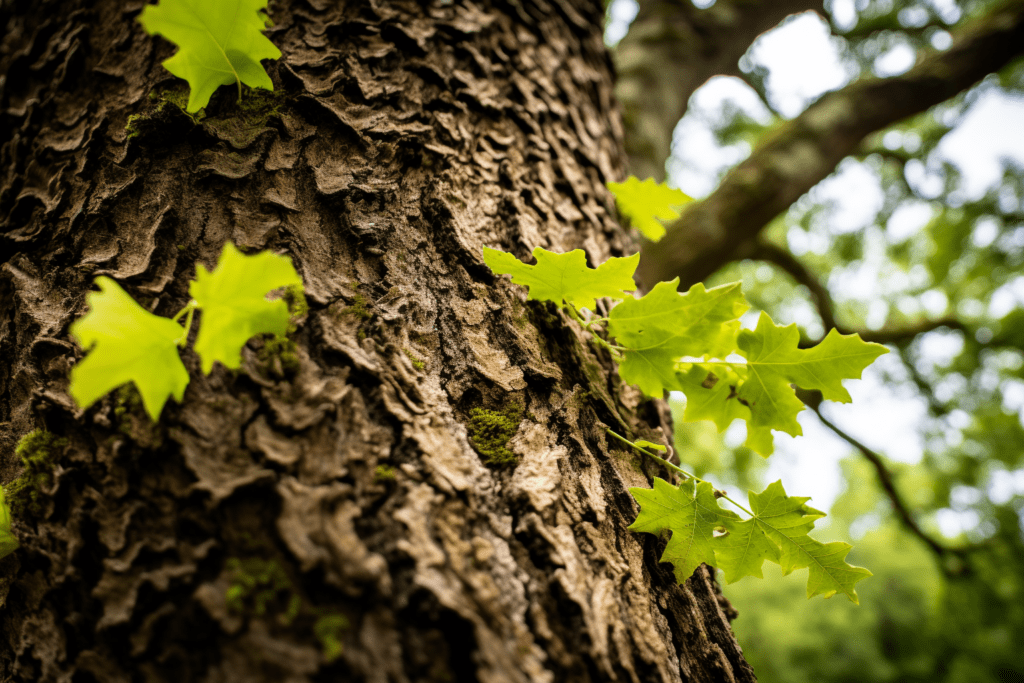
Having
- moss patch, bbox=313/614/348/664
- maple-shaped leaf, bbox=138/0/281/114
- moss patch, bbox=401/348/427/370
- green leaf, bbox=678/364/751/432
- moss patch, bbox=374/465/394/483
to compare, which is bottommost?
moss patch, bbox=313/614/348/664

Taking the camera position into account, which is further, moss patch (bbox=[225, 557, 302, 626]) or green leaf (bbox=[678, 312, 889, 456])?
green leaf (bbox=[678, 312, 889, 456])

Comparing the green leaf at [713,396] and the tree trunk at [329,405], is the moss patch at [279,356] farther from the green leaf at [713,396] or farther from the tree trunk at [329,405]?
the green leaf at [713,396]

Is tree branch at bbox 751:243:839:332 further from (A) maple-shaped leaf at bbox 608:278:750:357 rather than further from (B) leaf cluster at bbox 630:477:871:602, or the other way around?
(B) leaf cluster at bbox 630:477:871:602

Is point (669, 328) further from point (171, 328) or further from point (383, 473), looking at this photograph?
point (171, 328)

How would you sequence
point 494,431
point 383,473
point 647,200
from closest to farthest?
point 383,473, point 494,431, point 647,200

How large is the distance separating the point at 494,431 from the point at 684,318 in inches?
17.0

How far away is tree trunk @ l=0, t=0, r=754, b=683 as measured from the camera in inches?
24.1

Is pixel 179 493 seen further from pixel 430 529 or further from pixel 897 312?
pixel 897 312

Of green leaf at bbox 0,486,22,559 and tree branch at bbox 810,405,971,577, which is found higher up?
tree branch at bbox 810,405,971,577

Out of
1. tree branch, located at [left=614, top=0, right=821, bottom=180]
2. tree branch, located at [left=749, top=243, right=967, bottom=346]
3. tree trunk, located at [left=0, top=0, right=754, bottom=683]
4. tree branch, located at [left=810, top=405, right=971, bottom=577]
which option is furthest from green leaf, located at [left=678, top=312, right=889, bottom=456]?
tree branch, located at [left=749, top=243, right=967, bottom=346]

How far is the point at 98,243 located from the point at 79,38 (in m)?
0.72

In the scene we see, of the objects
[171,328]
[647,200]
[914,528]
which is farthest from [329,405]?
[914,528]

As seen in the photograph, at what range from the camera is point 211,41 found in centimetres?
88

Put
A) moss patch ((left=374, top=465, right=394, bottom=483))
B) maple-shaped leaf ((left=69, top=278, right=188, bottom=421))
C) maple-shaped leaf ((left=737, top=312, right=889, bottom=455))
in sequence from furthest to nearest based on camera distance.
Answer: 1. maple-shaped leaf ((left=737, top=312, right=889, bottom=455))
2. moss patch ((left=374, top=465, right=394, bottom=483))
3. maple-shaped leaf ((left=69, top=278, right=188, bottom=421))
